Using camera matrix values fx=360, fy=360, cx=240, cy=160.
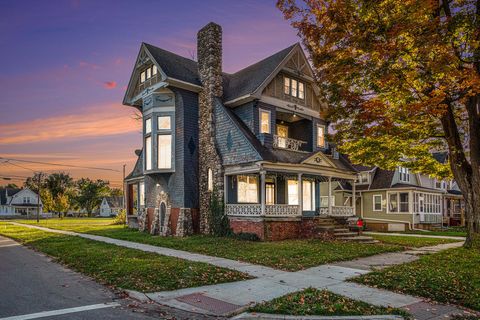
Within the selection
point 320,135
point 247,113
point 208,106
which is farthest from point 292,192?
point 208,106

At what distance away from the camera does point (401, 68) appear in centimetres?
1354

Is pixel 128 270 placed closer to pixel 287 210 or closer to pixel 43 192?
pixel 287 210

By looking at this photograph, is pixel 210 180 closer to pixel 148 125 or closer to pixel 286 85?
pixel 148 125

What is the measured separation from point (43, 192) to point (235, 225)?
248 ft

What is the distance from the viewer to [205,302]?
7246mm

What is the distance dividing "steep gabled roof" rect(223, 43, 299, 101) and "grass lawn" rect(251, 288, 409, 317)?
1389 centimetres

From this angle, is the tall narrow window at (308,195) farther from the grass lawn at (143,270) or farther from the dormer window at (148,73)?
the grass lawn at (143,270)

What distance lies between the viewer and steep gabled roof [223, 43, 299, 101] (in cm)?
2028

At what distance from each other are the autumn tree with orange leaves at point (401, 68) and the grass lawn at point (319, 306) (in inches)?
360

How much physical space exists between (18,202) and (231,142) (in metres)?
90.7

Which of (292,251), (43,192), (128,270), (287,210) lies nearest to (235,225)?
(287,210)

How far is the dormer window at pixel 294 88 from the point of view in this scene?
21.8 metres

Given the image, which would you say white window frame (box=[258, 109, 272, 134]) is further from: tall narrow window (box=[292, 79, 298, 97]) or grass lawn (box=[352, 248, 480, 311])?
grass lawn (box=[352, 248, 480, 311])

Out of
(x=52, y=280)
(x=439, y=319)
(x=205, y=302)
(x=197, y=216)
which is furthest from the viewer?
(x=197, y=216)
